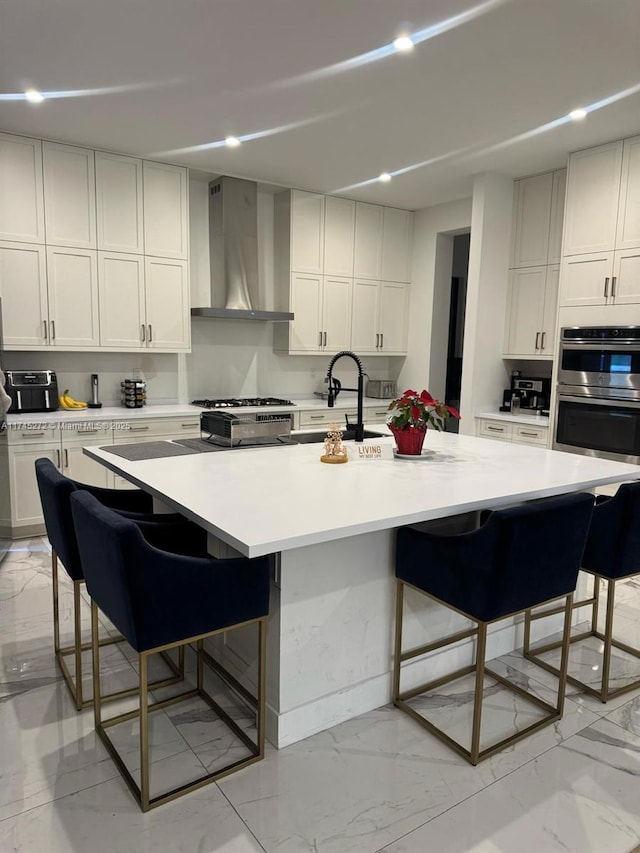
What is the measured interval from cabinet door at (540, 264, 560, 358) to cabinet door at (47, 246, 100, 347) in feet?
11.8

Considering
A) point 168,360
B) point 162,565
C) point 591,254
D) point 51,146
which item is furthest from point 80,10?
point 591,254

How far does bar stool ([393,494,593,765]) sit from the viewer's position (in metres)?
1.90

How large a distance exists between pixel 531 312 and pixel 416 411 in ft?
9.52

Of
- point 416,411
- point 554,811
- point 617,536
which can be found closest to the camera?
point 554,811

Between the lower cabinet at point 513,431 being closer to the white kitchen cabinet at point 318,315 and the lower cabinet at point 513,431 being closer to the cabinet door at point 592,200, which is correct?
the cabinet door at point 592,200

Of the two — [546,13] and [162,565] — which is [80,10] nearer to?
[546,13]

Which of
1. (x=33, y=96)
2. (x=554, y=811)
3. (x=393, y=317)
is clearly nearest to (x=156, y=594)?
(x=554, y=811)

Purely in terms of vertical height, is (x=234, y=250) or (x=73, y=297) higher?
(x=234, y=250)

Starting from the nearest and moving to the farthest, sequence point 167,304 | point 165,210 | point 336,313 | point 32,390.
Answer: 1. point 32,390
2. point 165,210
3. point 167,304
4. point 336,313

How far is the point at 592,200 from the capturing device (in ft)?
14.2

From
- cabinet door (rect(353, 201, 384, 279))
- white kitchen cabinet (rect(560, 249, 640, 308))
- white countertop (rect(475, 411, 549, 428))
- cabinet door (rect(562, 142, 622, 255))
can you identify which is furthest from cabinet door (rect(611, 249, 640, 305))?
cabinet door (rect(353, 201, 384, 279))

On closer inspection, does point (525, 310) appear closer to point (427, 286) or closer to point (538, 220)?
point (538, 220)

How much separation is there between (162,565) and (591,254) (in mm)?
3978

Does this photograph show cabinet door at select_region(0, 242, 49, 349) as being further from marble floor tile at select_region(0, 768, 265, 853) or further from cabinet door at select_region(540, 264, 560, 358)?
cabinet door at select_region(540, 264, 560, 358)
